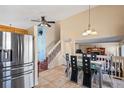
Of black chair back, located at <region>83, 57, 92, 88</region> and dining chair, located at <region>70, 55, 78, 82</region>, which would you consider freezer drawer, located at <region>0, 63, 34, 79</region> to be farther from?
black chair back, located at <region>83, 57, 92, 88</region>

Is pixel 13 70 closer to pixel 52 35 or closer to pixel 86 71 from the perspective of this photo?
pixel 52 35

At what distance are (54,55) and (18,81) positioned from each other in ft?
2.87

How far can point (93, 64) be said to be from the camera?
9.86 feet

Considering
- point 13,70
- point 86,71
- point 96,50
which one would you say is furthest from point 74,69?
point 13,70

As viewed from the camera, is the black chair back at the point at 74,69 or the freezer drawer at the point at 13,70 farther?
the black chair back at the point at 74,69

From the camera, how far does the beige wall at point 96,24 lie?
113 inches

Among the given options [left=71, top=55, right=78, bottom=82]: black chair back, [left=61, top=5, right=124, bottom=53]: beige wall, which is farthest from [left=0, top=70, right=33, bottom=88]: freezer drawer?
[left=71, top=55, right=78, bottom=82]: black chair back

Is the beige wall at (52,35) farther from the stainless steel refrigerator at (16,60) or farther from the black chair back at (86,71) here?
the black chair back at (86,71)

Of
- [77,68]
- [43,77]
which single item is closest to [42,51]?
[43,77]

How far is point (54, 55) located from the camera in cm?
268

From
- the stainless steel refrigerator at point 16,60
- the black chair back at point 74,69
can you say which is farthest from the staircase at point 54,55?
the black chair back at point 74,69

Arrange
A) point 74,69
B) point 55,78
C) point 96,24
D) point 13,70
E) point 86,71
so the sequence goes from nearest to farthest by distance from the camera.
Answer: point 13,70 < point 55,78 < point 86,71 < point 96,24 < point 74,69

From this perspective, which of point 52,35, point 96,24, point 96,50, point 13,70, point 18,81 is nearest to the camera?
point 13,70
